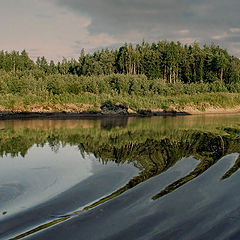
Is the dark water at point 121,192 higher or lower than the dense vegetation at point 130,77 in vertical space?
lower

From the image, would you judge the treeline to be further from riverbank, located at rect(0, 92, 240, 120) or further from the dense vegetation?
riverbank, located at rect(0, 92, 240, 120)

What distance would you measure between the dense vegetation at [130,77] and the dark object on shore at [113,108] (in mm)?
782

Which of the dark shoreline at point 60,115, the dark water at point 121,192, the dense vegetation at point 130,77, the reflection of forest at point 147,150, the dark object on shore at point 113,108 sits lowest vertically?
the dark water at point 121,192

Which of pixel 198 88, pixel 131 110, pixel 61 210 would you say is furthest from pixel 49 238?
pixel 198 88

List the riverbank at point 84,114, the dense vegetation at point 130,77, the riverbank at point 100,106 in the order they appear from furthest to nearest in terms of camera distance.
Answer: the dense vegetation at point 130,77
the riverbank at point 100,106
the riverbank at point 84,114

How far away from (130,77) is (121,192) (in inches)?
1553

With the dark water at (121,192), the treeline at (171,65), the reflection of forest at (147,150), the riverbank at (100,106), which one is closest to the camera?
the dark water at (121,192)

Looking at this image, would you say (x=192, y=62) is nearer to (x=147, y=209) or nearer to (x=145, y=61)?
(x=145, y=61)

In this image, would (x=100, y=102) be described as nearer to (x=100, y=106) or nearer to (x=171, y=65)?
(x=100, y=106)

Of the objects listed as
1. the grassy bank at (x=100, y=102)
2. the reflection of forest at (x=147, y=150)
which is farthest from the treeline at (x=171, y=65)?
the reflection of forest at (x=147, y=150)

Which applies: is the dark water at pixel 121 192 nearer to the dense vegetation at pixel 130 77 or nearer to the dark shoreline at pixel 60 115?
the dark shoreline at pixel 60 115

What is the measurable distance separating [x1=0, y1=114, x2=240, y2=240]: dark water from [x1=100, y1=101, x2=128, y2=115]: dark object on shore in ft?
61.9

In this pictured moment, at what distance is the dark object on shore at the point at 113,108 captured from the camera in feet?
96.7

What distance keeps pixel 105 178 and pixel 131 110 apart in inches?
947
